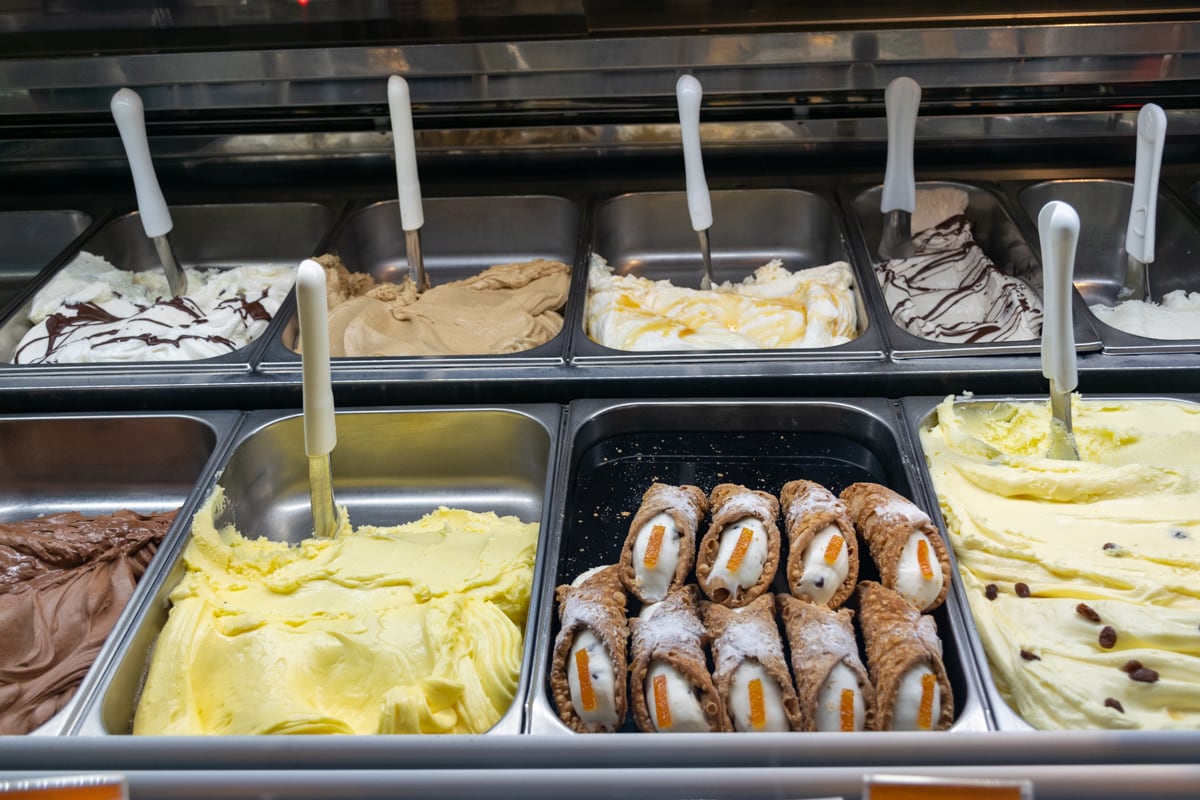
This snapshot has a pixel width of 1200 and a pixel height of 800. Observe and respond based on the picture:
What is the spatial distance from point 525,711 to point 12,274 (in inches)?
89.5

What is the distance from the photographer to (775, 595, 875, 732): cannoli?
1.27 metres

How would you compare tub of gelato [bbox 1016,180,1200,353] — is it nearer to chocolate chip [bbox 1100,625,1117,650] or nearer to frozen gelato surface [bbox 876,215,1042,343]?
frozen gelato surface [bbox 876,215,1042,343]

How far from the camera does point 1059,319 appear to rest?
1578mm

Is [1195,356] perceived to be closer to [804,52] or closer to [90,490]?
[804,52]

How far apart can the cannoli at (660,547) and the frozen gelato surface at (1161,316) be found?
3.81ft

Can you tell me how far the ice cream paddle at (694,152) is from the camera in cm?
213

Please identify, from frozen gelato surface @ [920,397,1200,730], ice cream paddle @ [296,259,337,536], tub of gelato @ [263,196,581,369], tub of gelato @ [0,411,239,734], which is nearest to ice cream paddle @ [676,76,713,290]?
tub of gelato @ [263,196,581,369]

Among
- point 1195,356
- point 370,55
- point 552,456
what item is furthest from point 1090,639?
point 370,55

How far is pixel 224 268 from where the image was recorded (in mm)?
2705

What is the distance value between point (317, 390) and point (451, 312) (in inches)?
31.8

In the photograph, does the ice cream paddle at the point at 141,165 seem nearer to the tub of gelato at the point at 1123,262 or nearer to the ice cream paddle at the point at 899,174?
the ice cream paddle at the point at 899,174

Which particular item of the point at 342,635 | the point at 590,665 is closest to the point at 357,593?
the point at 342,635

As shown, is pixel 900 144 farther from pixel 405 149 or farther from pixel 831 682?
pixel 831 682

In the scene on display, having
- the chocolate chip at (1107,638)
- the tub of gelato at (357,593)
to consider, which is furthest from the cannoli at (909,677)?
the tub of gelato at (357,593)
